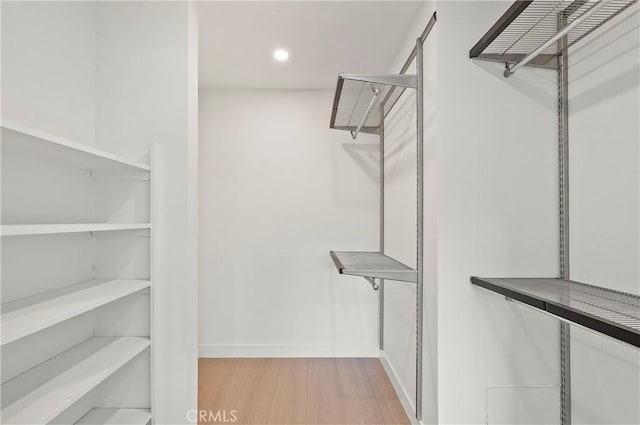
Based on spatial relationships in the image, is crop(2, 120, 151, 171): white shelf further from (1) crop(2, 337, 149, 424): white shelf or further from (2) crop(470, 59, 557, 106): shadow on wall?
(2) crop(470, 59, 557, 106): shadow on wall

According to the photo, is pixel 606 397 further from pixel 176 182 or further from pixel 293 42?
pixel 293 42

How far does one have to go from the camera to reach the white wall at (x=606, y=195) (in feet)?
4.22

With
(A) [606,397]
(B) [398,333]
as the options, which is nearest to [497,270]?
(A) [606,397]

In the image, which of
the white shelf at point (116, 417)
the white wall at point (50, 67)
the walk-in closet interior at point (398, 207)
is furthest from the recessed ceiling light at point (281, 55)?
the white shelf at point (116, 417)

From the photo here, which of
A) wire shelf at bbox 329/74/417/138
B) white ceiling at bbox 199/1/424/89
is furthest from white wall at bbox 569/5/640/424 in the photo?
white ceiling at bbox 199/1/424/89

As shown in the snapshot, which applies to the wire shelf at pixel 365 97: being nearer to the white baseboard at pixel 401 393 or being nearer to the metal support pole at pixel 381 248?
the metal support pole at pixel 381 248

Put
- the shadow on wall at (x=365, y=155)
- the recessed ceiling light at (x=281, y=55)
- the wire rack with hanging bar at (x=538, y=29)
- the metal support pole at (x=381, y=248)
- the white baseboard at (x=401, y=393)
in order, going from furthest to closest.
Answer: the shadow on wall at (x=365, y=155), the metal support pole at (x=381, y=248), the recessed ceiling light at (x=281, y=55), the white baseboard at (x=401, y=393), the wire rack with hanging bar at (x=538, y=29)

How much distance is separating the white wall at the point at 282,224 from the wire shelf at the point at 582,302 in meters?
1.61

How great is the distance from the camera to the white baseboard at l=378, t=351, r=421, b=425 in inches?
80.6

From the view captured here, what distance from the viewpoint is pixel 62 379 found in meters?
1.29

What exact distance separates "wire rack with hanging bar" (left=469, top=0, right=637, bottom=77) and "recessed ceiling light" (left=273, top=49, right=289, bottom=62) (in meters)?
1.28

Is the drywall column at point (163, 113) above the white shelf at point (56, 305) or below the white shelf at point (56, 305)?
above

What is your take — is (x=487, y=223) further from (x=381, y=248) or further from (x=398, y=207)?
(x=381, y=248)

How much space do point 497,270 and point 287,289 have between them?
1849 millimetres
